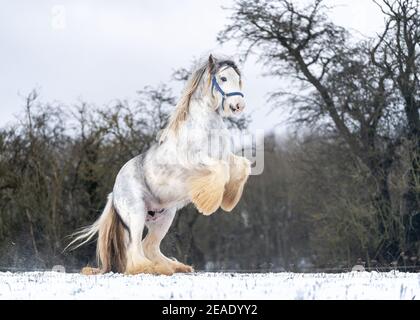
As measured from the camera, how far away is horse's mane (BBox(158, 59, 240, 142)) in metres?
9.67

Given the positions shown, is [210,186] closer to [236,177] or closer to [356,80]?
[236,177]

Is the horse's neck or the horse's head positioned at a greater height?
the horse's head

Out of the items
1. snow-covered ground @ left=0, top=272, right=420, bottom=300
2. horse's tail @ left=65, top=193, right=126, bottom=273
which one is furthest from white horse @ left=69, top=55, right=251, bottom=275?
snow-covered ground @ left=0, top=272, right=420, bottom=300

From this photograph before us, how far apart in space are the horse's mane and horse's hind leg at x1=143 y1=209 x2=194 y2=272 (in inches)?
47.4

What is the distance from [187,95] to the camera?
9.85 m

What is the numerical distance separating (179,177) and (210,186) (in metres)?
0.63

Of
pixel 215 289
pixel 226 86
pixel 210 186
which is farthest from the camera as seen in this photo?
pixel 226 86

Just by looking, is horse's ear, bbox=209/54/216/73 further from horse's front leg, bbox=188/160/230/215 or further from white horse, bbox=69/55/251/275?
horse's front leg, bbox=188/160/230/215

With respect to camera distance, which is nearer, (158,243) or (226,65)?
(226,65)

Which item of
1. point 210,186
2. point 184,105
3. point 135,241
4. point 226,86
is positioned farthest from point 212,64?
point 135,241

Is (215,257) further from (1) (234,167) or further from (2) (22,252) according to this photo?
(1) (234,167)

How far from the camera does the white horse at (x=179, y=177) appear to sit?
30.4 feet

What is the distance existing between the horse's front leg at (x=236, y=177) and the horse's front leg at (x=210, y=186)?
0.24m

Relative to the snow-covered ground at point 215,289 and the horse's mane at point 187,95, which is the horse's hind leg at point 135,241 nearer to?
the horse's mane at point 187,95
